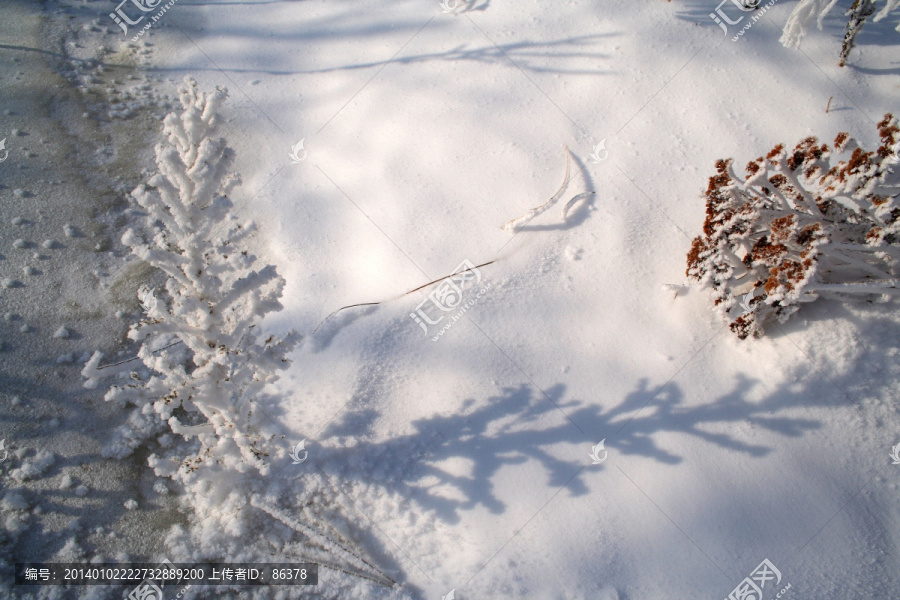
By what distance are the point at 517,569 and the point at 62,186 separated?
7.02m

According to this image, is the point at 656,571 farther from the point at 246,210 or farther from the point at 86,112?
the point at 86,112

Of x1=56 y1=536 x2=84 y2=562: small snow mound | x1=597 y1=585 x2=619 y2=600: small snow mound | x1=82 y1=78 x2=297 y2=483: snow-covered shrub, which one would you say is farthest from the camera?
x1=56 y1=536 x2=84 y2=562: small snow mound

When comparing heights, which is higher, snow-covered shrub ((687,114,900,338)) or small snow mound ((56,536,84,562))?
small snow mound ((56,536,84,562))

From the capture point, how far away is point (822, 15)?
6.16 metres

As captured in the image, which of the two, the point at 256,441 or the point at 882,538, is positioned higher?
the point at 256,441

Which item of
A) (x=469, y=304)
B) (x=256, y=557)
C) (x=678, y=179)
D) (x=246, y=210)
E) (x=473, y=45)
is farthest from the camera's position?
(x=473, y=45)

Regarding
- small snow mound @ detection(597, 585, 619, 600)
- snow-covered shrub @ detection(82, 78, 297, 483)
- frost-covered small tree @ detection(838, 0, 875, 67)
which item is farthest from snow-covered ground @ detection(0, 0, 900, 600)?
snow-covered shrub @ detection(82, 78, 297, 483)

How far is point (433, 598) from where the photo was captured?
159 inches

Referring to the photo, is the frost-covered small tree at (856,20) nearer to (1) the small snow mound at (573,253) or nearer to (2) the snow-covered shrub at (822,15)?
(2) the snow-covered shrub at (822,15)

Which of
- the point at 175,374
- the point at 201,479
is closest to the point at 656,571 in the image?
the point at 201,479

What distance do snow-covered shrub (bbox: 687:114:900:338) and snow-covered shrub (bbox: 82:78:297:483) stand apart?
3.81 m

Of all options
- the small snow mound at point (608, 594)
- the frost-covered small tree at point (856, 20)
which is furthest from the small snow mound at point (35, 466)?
the frost-covered small tree at point (856, 20)

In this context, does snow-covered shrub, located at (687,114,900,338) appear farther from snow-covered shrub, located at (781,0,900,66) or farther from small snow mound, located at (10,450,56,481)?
small snow mound, located at (10,450,56,481)

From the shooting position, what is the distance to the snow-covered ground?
4.08 meters
